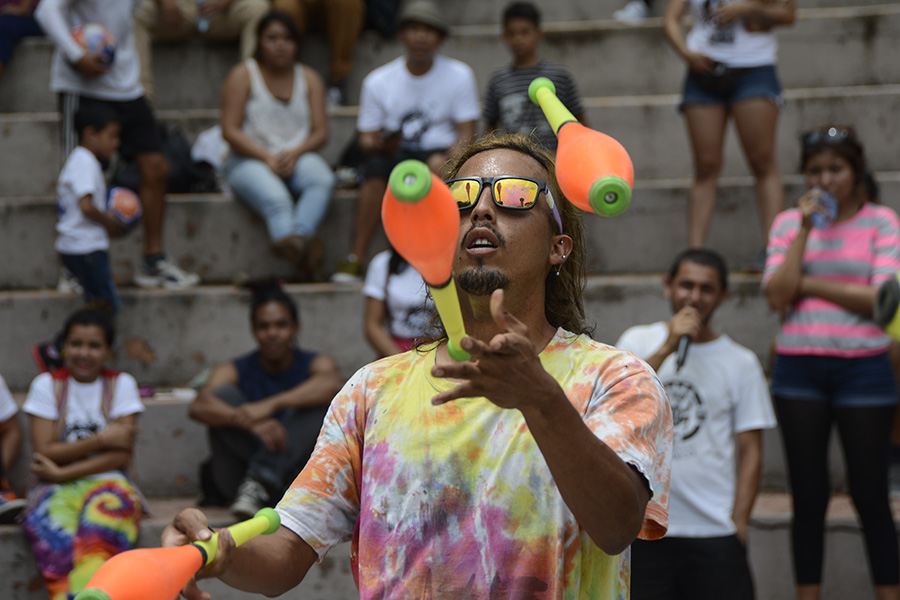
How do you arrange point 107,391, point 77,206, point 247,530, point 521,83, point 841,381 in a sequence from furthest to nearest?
point 521,83 → point 77,206 → point 107,391 → point 841,381 → point 247,530

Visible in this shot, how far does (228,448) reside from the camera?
14.5 ft

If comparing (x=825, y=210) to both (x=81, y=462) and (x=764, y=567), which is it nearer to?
(x=764, y=567)

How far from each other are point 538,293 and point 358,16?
509cm

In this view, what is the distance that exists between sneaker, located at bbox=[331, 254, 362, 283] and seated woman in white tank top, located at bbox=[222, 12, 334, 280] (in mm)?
222

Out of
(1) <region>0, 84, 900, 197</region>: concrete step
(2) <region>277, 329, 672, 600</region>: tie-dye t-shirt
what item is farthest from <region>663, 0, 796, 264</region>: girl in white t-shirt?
(2) <region>277, 329, 672, 600</region>: tie-dye t-shirt

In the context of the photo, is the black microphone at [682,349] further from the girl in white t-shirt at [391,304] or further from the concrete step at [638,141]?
the concrete step at [638,141]

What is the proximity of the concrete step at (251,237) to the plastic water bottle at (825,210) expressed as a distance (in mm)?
1661

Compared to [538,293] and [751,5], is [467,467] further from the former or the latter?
[751,5]

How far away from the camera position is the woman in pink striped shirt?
3840 millimetres

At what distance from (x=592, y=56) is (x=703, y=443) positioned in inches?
148

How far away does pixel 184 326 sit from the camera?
17.5 ft

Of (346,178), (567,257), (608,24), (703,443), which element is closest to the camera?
(567,257)

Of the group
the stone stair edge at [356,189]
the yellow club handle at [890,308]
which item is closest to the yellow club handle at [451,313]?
the yellow club handle at [890,308]

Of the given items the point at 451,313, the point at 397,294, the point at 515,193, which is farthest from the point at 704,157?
the point at 451,313
